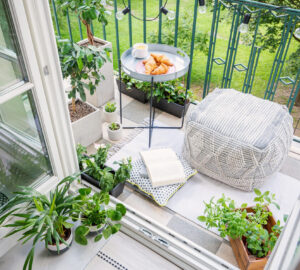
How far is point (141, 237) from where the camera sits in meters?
1.82

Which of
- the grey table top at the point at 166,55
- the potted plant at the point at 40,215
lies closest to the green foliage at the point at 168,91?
the grey table top at the point at 166,55

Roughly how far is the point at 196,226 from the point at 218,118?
0.71m

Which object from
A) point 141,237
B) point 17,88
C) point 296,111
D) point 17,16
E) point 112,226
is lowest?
point 296,111

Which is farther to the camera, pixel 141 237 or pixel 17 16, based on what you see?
pixel 141 237

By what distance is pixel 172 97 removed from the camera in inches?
111

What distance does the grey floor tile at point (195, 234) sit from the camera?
76.7 inches

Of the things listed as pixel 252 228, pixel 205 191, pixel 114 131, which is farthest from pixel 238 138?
pixel 114 131

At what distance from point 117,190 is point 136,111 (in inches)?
39.1

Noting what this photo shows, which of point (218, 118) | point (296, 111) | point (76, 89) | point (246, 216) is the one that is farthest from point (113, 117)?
point (296, 111)

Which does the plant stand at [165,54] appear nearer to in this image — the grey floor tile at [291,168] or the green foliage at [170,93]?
the green foliage at [170,93]

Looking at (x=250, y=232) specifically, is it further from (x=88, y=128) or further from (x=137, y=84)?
(x=137, y=84)

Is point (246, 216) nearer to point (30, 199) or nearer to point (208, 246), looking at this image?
point (208, 246)

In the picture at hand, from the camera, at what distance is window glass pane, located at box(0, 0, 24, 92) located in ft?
4.06

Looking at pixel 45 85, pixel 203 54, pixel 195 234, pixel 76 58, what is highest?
pixel 45 85
